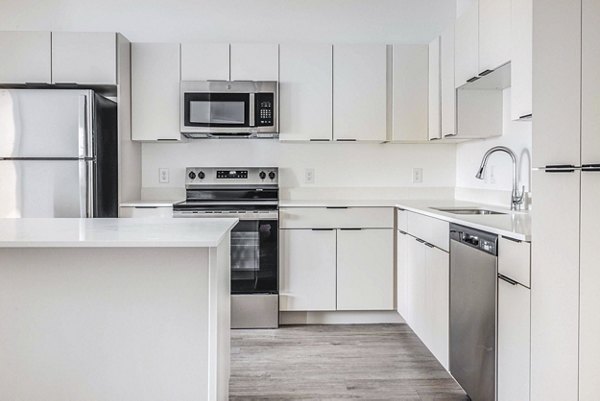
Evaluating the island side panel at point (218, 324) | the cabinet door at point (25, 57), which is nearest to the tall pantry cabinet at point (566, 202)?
the island side panel at point (218, 324)

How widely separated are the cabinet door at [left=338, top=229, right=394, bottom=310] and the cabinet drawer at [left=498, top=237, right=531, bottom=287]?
1730 millimetres

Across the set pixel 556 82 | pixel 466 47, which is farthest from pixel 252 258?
pixel 556 82

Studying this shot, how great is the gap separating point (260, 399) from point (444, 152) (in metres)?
2.58

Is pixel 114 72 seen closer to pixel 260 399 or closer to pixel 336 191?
pixel 336 191

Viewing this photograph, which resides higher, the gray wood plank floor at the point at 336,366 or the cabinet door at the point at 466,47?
the cabinet door at the point at 466,47

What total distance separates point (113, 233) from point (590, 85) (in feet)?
5.49

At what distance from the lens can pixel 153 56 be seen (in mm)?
3727

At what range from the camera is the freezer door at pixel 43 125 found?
3.28m

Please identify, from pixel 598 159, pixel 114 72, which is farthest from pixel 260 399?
pixel 114 72

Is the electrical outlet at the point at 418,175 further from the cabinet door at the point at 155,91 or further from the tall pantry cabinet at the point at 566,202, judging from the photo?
the tall pantry cabinet at the point at 566,202

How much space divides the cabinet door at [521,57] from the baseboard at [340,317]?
1942 millimetres

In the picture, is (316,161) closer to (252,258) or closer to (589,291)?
(252,258)

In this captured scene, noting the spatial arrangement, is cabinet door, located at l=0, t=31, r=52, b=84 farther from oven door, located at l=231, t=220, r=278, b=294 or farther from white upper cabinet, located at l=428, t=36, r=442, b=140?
white upper cabinet, located at l=428, t=36, r=442, b=140

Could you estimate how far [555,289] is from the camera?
1677 mm
